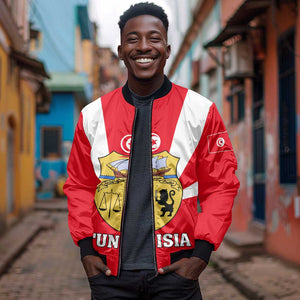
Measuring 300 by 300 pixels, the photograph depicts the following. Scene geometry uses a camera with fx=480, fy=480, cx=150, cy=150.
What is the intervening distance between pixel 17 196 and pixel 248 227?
268 inches

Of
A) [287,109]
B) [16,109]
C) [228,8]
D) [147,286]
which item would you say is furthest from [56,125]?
[147,286]

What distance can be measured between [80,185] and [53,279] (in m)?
4.75

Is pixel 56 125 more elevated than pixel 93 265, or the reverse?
pixel 56 125

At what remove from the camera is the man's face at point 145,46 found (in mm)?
2227

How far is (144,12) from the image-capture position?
2.25 m

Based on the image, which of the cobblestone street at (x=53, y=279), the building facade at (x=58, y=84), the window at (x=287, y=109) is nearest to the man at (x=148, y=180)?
the cobblestone street at (x=53, y=279)

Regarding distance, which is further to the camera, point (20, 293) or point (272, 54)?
point (272, 54)

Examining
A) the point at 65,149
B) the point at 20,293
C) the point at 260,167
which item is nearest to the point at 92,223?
the point at 20,293

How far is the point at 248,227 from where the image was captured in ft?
31.9

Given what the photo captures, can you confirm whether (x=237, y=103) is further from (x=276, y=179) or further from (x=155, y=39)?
(x=155, y=39)

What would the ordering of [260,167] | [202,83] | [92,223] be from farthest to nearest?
1. [202,83]
2. [260,167]
3. [92,223]

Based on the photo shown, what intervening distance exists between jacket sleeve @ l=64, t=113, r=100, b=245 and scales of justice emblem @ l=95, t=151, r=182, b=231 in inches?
3.7

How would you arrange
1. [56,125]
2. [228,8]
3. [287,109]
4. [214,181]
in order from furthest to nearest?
1. [56,125]
2. [228,8]
3. [287,109]
4. [214,181]

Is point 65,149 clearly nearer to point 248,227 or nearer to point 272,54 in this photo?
point 248,227
